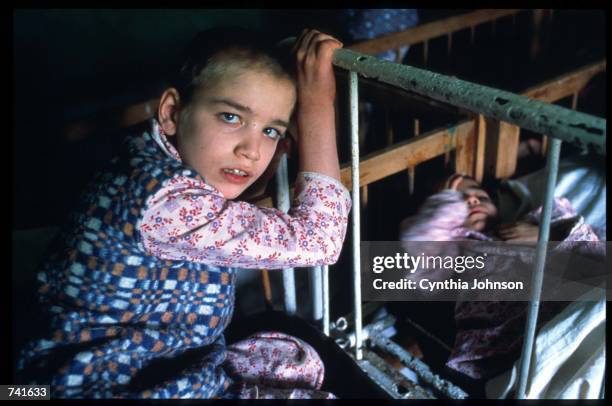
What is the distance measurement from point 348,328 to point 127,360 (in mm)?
787

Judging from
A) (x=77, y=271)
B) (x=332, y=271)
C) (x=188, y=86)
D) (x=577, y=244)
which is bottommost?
(x=332, y=271)

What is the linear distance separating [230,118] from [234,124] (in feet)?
0.05

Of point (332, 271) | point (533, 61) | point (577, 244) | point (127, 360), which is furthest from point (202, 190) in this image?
point (533, 61)

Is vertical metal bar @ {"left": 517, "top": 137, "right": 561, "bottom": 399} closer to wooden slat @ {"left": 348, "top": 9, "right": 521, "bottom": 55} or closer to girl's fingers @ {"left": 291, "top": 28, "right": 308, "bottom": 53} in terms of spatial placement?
girl's fingers @ {"left": 291, "top": 28, "right": 308, "bottom": 53}

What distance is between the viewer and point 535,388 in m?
1.29

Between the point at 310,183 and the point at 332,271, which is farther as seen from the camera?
the point at 332,271

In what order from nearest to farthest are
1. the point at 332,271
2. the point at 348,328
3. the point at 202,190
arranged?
the point at 202,190
the point at 348,328
the point at 332,271

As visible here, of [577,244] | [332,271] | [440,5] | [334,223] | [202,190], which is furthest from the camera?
[440,5]

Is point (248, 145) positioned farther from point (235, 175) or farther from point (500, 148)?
point (500, 148)

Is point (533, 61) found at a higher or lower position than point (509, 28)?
lower

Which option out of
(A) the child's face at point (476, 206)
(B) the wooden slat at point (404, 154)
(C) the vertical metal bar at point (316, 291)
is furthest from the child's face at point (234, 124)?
(A) the child's face at point (476, 206)

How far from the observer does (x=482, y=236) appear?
1912mm

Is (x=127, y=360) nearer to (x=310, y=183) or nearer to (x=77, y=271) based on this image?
(x=77, y=271)

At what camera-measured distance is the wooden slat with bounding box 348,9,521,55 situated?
290 cm
